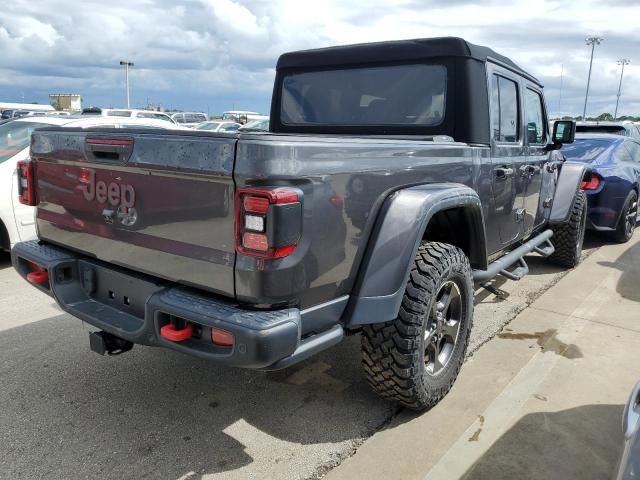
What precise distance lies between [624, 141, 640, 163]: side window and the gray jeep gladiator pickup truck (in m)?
4.74

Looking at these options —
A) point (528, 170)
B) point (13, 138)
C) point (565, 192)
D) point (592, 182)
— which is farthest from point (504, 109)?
point (13, 138)

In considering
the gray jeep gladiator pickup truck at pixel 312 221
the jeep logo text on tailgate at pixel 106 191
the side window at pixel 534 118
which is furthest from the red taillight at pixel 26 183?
the side window at pixel 534 118

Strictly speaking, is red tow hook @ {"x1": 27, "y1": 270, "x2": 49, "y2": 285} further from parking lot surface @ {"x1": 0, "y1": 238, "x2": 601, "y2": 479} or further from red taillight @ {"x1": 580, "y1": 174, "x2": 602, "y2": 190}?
red taillight @ {"x1": 580, "y1": 174, "x2": 602, "y2": 190}

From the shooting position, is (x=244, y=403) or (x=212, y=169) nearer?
(x=212, y=169)

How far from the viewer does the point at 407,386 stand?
9.01 feet

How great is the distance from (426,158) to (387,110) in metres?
0.94

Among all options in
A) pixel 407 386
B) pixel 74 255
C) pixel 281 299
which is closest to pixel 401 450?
pixel 407 386

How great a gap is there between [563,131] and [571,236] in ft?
4.34

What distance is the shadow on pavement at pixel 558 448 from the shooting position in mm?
2516

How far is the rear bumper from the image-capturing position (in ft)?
6.68

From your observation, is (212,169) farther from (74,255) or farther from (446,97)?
(446,97)

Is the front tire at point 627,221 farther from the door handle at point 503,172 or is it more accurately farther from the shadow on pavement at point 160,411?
the shadow on pavement at point 160,411

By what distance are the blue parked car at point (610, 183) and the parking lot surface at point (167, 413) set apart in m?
3.74

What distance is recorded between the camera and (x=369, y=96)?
3.77m
